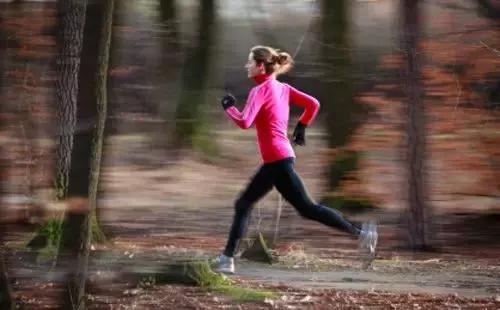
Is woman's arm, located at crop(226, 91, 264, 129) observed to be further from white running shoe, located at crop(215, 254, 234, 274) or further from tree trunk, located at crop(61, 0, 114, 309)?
tree trunk, located at crop(61, 0, 114, 309)

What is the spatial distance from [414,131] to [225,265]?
4.92 m

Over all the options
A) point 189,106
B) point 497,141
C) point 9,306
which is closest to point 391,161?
point 497,141

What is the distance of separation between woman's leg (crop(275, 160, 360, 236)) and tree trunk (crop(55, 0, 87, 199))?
200cm

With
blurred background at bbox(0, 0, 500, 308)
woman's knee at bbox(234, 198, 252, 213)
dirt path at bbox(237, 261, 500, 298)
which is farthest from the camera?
blurred background at bbox(0, 0, 500, 308)

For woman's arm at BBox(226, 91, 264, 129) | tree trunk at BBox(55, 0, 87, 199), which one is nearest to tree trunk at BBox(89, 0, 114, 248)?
woman's arm at BBox(226, 91, 264, 129)

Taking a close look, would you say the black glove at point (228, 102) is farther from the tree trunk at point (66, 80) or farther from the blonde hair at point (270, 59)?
the tree trunk at point (66, 80)

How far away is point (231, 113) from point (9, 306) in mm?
2367

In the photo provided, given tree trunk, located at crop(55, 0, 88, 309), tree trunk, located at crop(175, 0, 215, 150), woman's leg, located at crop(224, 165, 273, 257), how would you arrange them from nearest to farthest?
tree trunk, located at crop(55, 0, 88, 309), woman's leg, located at crop(224, 165, 273, 257), tree trunk, located at crop(175, 0, 215, 150)

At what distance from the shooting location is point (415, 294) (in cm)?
873

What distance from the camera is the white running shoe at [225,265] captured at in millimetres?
8758

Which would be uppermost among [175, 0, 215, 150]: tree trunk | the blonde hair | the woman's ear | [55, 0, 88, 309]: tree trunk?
the blonde hair

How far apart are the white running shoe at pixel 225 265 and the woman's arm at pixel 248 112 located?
1403 millimetres

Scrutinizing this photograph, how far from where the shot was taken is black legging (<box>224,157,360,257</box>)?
833 centimetres

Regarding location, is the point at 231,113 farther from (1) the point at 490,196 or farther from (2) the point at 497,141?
(1) the point at 490,196
